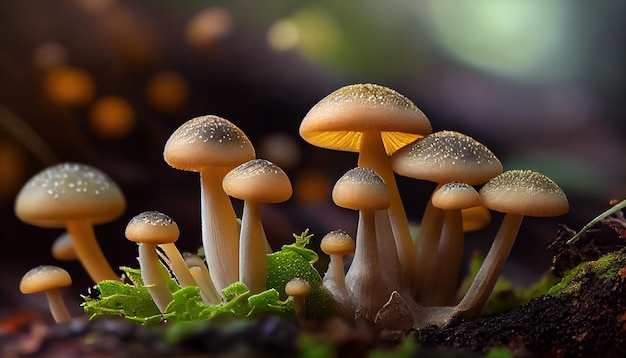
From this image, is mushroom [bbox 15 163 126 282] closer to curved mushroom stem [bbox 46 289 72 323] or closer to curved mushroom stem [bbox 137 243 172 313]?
curved mushroom stem [bbox 46 289 72 323]

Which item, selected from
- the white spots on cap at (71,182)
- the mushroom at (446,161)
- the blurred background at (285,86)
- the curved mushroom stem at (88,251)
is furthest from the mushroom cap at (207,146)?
the blurred background at (285,86)

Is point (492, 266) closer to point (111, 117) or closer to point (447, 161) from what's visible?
point (447, 161)

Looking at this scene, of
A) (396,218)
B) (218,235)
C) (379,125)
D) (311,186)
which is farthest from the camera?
(311,186)

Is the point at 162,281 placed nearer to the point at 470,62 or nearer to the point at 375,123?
the point at 375,123

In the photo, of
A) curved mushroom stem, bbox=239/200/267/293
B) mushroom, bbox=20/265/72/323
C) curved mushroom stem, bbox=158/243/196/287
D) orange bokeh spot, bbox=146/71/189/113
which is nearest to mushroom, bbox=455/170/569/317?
curved mushroom stem, bbox=239/200/267/293

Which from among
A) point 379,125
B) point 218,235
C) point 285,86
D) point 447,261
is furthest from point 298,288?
point 285,86
